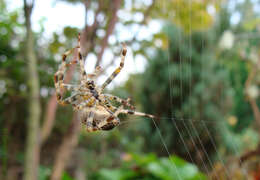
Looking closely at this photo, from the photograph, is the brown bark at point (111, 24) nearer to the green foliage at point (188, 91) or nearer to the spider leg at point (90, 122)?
the spider leg at point (90, 122)

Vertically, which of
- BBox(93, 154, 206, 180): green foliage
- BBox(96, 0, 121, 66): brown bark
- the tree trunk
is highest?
BBox(96, 0, 121, 66): brown bark

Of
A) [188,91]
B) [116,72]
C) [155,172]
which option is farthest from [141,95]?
[116,72]

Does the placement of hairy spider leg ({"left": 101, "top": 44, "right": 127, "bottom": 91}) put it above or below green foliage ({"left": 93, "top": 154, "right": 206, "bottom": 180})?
above

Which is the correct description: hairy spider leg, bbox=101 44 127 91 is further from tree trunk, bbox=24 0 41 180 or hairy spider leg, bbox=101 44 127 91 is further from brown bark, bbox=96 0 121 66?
tree trunk, bbox=24 0 41 180

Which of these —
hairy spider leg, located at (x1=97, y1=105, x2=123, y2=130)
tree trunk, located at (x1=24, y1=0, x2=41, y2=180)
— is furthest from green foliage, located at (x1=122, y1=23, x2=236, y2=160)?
hairy spider leg, located at (x1=97, y1=105, x2=123, y2=130)

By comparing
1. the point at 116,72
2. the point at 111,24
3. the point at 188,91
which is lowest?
the point at 188,91

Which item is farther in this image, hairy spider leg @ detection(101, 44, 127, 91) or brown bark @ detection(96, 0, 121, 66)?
brown bark @ detection(96, 0, 121, 66)

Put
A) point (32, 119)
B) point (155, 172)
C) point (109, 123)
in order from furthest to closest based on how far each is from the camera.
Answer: point (155, 172) → point (32, 119) → point (109, 123)

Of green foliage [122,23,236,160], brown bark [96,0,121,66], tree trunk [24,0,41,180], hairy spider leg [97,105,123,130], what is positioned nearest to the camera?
hairy spider leg [97,105,123,130]

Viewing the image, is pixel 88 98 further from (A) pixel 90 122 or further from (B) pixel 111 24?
(B) pixel 111 24
